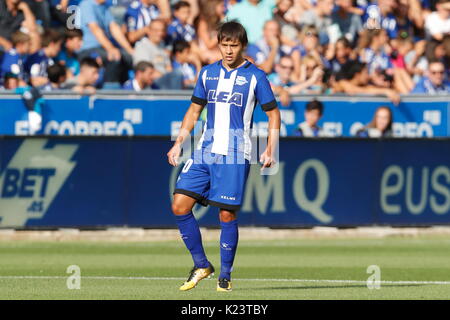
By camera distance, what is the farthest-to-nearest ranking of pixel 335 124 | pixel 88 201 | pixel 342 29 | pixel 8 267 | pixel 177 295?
pixel 342 29 < pixel 335 124 < pixel 88 201 < pixel 8 267 < pixel 177 295

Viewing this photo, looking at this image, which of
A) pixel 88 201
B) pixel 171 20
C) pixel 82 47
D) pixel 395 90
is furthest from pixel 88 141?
pixel 395 90

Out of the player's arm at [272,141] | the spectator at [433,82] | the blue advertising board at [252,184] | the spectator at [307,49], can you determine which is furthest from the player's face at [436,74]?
the player's arm at [272,141]

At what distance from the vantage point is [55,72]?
20.1 m

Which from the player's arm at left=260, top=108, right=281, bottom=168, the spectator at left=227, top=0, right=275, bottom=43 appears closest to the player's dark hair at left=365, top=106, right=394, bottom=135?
the spectator at left=227, top=0, right=275, bottom=43

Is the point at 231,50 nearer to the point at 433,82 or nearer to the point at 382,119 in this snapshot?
the point at 382,119

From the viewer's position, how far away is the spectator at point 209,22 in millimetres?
22156

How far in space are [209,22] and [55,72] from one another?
374 cm

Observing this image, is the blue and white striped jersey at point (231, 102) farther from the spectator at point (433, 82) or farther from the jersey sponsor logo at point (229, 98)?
the spectator at point (433, 82)

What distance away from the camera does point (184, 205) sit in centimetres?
1114

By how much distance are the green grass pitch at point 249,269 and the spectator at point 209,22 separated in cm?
477

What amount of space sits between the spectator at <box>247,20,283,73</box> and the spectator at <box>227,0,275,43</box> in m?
0.24

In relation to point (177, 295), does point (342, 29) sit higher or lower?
higher

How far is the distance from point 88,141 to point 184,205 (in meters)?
7.71

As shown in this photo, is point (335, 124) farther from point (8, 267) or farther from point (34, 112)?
point (8, 267)
